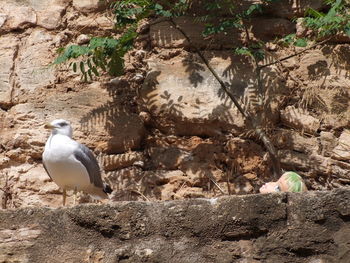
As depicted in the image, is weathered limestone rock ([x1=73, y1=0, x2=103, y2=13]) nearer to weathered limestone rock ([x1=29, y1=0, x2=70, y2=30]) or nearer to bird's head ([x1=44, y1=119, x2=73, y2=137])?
weathered limestone rock ([x1=29, y1=0, x2=70, y2=30])

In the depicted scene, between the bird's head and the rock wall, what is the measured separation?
45 cm

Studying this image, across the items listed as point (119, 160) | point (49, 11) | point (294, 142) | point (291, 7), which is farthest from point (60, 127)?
point (291, 7)

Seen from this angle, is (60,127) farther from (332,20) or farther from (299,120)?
(332,20)

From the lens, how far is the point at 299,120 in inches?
230

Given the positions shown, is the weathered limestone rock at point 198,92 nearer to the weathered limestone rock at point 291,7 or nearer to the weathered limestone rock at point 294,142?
the weathered limestone rock at point 294,142

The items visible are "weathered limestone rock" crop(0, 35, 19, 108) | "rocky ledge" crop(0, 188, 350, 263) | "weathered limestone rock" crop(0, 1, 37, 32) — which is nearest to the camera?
"rocky ledge" crop(0, 188, 350, 263)

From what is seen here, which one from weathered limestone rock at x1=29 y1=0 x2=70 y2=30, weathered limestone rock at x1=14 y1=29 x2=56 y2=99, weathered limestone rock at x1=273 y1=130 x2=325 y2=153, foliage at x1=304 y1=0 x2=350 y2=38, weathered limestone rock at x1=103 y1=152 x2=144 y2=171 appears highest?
weathered limestone rock at x1=29 y1=0 x2=70 y2=30

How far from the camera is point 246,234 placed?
3316 millimetres

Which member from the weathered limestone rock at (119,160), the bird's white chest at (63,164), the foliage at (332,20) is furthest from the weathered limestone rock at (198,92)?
Answer: the bird's white chest at (63,164)

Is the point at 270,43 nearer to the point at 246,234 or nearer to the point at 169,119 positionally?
the point at 169,119

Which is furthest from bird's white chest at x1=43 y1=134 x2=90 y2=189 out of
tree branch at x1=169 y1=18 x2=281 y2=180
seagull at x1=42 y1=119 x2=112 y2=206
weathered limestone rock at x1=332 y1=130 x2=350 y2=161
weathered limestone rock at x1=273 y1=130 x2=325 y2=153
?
weathered limestone rock at x1=332 y1=130 x2=350 y2=161

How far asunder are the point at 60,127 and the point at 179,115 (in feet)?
3.01

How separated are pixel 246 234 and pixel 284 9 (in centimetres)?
331

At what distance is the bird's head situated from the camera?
539 cm
